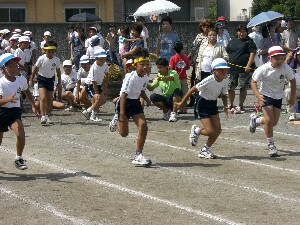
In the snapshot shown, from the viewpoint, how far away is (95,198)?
1066cm

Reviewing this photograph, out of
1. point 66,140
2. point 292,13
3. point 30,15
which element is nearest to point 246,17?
point 292,13

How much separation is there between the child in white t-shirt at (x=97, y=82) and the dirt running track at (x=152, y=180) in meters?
1.68

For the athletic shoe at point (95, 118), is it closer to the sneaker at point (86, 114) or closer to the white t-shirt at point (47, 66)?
the sneaker at point (86, 114)

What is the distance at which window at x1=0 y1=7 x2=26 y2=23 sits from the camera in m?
45.4

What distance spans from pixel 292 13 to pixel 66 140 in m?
32.4

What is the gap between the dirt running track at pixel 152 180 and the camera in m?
9.77

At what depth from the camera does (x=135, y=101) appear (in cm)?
1346

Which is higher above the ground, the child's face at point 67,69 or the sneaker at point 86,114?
the child's face at point 67,69

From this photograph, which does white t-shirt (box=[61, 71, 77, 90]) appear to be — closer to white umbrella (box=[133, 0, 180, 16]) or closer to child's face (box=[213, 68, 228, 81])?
child's face (box=[213, 68, 228, 81])

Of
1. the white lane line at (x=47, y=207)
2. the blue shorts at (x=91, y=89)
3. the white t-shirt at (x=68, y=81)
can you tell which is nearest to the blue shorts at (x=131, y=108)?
the white lane line at (x=47, y=207)

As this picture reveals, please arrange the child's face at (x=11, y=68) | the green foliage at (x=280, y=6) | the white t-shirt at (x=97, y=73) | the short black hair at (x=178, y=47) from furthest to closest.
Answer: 1. the green foliage at (x=280, y=6)
2. the short black hair at (x=178, y=47)
3. the white t-shirt at (x=97, y=73)
4. the child's face at (x=11, y=68)

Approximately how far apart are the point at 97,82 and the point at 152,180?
7510 millimetres

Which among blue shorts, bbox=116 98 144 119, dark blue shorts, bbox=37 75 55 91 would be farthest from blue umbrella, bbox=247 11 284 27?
A: blue shorts, bbox=116 98 144 119

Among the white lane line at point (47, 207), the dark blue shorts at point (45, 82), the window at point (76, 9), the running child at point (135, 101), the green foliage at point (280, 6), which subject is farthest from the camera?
the window at point (76, 9)
